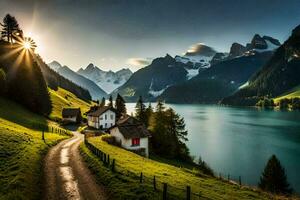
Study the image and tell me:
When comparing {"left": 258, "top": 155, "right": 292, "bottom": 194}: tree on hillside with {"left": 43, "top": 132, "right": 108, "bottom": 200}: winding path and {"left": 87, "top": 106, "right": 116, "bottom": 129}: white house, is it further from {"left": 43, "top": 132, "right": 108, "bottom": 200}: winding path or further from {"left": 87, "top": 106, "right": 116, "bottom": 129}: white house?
{"left": 87, "top": 106, "right": 116, "bottom": 129}: white house

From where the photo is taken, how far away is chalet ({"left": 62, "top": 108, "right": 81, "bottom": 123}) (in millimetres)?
122812

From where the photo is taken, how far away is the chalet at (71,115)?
403ft

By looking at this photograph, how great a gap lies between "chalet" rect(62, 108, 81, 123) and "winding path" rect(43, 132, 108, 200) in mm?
87570

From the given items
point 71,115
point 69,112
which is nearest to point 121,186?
point 71,115

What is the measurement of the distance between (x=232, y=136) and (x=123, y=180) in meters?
102

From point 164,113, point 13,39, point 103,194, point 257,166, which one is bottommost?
point 257,166

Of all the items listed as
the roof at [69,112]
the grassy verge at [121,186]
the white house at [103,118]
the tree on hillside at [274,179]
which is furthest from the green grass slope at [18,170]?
the roof at [69,112]

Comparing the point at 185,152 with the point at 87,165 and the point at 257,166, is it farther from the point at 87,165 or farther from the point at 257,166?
the point at 87,165

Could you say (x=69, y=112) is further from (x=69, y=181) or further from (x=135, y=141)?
(x=69, y=181)

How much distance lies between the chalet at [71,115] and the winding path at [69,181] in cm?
8757

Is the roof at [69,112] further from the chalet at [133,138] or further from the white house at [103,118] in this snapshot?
the chalet at [133,138]

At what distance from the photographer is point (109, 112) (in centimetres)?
11300

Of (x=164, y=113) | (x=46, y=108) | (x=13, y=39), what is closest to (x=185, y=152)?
(x=164, y=113)

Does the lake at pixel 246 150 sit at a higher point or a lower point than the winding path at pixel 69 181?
lower
